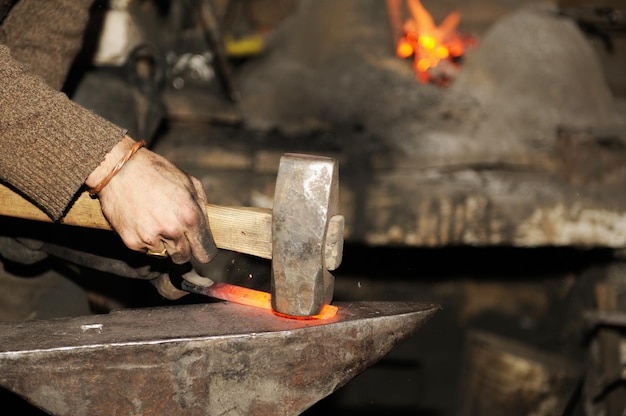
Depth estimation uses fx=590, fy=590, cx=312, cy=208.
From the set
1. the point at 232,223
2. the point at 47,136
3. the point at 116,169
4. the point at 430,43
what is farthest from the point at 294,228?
the point at 430,43

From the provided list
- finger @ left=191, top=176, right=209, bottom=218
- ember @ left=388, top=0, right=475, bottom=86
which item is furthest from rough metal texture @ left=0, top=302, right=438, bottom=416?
ember @ left=388, top=0, right=475, bottom=86

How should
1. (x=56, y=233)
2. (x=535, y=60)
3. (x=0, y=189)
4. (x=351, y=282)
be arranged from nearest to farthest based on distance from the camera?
1. (x=0, y=189)
2. (x=56, y=233)
3. (x=535, y=60)
4. (x=351, y=282)

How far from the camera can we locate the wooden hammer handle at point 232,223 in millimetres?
1347

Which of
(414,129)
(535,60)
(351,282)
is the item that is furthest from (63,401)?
(535,60)

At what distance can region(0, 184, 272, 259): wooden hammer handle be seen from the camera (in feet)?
4.42

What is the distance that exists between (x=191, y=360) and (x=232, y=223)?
12.4 inches

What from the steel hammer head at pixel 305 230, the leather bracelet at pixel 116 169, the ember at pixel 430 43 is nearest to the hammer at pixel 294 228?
the steel hammer head at pixel 305 230

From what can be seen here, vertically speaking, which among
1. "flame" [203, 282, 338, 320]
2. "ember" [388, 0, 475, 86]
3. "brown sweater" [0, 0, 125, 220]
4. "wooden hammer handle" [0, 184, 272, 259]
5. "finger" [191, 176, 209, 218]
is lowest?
"flame" [203, 282, 338, 320]

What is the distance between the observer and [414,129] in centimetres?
290

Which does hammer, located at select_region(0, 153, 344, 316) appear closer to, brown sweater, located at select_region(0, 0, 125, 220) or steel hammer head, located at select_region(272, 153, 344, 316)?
steel hammer head, located at select_region(272, 153, 344, 316)

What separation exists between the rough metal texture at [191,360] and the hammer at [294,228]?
73 millimetres

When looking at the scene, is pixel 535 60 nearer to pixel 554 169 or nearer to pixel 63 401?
pixel 554 169

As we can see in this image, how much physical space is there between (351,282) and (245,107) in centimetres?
125

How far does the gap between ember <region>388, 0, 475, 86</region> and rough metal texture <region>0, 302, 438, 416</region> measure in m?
2.18
